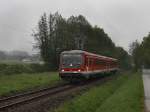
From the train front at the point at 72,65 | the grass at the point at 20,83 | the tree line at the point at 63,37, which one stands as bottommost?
the grass at the point at 20,83

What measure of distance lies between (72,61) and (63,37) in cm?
4911

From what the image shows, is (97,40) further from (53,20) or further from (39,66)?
Answer: (39,66)

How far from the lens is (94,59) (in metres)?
37.4

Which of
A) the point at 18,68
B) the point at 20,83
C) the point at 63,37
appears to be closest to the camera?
the point at 20,83

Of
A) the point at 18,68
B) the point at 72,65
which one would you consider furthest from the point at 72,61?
the point at 18,68

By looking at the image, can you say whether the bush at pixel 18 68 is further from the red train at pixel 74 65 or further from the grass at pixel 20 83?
the red train at pixel 74 65

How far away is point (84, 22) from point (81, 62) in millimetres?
69408

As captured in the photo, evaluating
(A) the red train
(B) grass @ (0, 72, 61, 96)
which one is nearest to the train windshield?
(A) the red train

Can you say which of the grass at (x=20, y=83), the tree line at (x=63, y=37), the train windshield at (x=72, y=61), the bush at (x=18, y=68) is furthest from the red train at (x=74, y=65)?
the tree line at (x=63, y=37)

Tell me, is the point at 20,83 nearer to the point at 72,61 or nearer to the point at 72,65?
the point at 72,65

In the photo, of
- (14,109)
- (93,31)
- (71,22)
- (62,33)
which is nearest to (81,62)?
(14,109)

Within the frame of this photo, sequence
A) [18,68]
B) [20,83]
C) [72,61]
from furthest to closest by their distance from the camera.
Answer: [18,68]
[72,61]
[20,83]

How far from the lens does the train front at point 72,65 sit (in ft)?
105

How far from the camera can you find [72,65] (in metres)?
32.5
